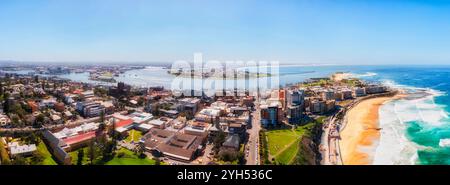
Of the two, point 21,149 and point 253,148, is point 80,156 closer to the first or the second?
point 21,149

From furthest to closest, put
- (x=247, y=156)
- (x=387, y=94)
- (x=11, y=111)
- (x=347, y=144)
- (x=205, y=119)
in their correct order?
(x=387, y=94)
(x=205, y=119)
(x=11, y=111)
(x=347, y=144)
(x=247, y=156)

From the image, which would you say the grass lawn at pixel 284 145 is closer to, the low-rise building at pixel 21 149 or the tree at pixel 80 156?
the tree at pixel 80 156

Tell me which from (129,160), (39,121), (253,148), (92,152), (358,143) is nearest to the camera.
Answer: (129,160)

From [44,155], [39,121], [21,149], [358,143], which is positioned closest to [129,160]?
[44,155]

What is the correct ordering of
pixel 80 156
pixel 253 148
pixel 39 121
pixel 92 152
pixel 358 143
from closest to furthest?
pixel 80 156
pixel 92 152
pixel 253 148
pixel 358 143
pixel 39 121

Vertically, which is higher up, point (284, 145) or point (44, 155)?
point (284, 145)

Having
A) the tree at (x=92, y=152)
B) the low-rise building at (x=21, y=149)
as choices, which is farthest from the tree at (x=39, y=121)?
the tree at (x=92, y=152)
